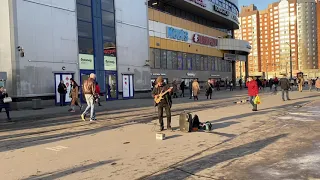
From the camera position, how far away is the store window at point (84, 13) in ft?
80.1

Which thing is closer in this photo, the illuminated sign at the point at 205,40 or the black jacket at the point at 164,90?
the black jacket at the point at 164,90

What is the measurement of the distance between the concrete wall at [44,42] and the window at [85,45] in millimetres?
563

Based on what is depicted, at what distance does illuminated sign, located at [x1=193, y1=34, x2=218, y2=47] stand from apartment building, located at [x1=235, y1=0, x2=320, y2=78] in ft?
156

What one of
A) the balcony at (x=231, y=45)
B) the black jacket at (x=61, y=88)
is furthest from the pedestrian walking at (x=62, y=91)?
the balcony at (x=231, y=45)

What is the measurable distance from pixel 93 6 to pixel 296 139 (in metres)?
20.8

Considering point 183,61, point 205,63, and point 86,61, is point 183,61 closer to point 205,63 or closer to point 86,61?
point 205,63

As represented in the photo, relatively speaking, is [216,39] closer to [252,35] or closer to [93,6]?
[93,6]

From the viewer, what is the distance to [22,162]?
6.47 meters

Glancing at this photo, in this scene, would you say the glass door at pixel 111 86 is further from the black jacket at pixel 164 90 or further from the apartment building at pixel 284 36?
the apartment building at pixel 284 36

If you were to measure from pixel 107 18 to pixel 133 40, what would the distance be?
3597 mm

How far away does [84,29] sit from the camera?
81.6ft

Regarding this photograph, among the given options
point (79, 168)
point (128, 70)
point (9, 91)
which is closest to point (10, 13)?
point (9, 91)

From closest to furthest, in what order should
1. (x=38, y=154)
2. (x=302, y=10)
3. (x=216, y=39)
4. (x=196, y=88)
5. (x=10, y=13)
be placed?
(x=38, y=154) → (x=10, y=13) → (x=196, y=88) → (x=216, y=39) → (x=302, y=10)

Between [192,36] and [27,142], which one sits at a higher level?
[192,36]
